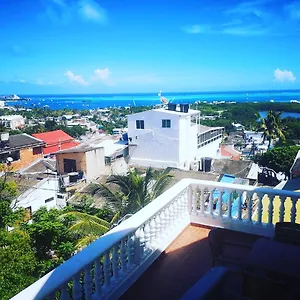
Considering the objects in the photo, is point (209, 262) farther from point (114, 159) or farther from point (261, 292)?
point (114, 159)

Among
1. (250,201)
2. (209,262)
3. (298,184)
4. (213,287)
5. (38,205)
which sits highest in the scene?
(213,287)

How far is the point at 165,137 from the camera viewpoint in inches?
1109

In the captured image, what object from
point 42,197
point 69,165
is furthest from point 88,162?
point 42,197

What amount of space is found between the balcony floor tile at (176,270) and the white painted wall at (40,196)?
40.0 ft

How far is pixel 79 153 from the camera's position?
73.7 feet

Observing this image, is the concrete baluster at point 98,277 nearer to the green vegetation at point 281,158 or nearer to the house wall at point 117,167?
the house wall at point 117,167

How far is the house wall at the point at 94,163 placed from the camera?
898 inches

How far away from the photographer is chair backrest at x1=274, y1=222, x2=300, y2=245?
3.12 meters

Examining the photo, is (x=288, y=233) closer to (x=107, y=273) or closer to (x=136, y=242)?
(x=136, y=242)

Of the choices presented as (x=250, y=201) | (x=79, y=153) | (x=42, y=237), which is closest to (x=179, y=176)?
(x=79, y=153)

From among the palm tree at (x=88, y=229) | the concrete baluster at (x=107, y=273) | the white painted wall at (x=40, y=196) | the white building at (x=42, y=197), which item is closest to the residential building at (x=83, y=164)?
the white building at (x=42, y=197)

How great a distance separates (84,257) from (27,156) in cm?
→ 2713

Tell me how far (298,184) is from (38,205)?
12594 millimetres

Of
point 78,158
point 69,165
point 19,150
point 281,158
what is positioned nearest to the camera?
point 78,158
